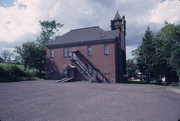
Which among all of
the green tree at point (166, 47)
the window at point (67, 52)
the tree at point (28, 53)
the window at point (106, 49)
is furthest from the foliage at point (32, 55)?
the green tree at point (166, 47)

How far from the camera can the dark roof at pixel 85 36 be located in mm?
28353

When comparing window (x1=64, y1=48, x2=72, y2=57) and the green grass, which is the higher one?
window (x1=64, y1=48, x2=72, y2=57)

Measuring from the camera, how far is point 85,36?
31109 millimetres

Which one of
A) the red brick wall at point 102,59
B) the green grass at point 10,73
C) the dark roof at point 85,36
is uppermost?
the dark roof at point 85,36

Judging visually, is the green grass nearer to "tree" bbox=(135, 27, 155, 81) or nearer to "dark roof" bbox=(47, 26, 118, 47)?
"dark roof" bbox=(47, 26, 118, 47)

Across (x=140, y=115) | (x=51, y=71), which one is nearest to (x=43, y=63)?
(x=51, y=71)

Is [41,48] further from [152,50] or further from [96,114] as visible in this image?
[96,114]

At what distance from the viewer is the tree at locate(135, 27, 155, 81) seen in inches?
1305

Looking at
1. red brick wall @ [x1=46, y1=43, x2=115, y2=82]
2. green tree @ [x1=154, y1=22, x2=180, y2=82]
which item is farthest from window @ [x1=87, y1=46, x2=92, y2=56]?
green tree @ [x1=154, y1=22, x2=180, y2=82]

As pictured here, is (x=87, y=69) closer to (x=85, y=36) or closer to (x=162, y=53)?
(x=85, y=36)

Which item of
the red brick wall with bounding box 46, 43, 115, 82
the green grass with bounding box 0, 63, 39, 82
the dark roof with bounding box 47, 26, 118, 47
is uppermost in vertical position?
the dark roof with bounding box 47, 26, 118, 47

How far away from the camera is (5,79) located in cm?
2450

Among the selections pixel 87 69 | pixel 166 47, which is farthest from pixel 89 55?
pixel 166 47

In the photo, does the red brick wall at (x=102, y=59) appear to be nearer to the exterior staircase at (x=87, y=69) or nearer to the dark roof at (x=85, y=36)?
the exterior staircase at (x=87, y=69)
